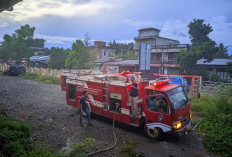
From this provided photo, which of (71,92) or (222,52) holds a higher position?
(222,52)

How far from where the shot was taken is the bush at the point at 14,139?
16.0ft

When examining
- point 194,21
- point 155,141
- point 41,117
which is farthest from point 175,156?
point 194,21

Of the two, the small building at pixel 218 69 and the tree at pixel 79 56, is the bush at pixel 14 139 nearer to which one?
the tree at pixel 79 56

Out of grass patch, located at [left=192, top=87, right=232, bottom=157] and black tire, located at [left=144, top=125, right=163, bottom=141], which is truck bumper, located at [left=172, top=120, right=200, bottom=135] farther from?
grass patch, located at [left=192, top=87, right=232, bottom=157]

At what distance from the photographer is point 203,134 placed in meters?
7.77

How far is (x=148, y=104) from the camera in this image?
7039mm

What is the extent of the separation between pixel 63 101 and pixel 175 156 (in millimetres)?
9793

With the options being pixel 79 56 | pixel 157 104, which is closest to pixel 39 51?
pixel 79 56

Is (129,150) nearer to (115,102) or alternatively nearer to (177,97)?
(115,102)

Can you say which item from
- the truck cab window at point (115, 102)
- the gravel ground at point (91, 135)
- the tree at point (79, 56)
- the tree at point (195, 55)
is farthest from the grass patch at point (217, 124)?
the tree at point (79, 56)

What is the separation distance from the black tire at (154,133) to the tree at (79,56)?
19896mm

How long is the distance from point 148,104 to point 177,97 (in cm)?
123

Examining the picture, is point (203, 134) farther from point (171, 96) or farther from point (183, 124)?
point (171, 96)

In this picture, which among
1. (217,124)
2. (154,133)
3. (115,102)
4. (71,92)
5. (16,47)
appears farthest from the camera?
(16,47)
